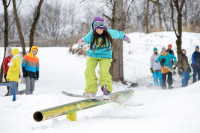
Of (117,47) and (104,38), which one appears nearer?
(104,38)

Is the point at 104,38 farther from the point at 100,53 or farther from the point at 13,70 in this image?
the point at 13,70

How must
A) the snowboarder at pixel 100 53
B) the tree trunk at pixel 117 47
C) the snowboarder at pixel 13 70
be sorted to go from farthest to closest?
the tree trunk at pixel 117 47 → the snowboarder at pixel 13 70 → the snowboarder at pixel 100 53

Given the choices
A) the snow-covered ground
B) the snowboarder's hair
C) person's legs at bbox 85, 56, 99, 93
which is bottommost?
the snow-covered ground

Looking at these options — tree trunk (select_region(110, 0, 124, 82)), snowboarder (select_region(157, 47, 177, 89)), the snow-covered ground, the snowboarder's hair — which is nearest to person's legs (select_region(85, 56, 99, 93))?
the snowboarder's hair

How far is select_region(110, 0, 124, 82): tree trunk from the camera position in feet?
24.8

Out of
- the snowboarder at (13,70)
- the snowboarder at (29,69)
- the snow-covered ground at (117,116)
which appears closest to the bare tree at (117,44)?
the snowboarder at (29,69)

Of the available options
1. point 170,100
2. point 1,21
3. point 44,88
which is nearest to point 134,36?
point 44,88

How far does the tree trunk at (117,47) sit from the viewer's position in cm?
757

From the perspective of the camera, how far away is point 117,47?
7.93 m

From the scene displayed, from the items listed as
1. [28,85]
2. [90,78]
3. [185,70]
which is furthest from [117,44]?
[90,78]

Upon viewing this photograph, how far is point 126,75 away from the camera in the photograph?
10320mm

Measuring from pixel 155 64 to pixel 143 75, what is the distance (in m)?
2.15

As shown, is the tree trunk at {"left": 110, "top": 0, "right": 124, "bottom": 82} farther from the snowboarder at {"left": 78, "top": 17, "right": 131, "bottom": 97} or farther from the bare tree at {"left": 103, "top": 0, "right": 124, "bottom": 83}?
the snowboarder at {"left": 78, "top": 17, "right": 131, "bottom": 97}

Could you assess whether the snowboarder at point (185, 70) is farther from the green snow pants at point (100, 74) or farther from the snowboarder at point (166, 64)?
the green snow pants at point (100, 74)
